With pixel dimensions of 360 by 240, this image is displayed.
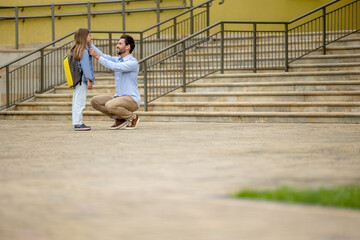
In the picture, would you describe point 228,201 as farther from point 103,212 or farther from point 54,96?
point 54,96

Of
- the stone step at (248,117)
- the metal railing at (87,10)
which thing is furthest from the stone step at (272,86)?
the metal railing at (87,10)

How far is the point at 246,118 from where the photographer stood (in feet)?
41.1

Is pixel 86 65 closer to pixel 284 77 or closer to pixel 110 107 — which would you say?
pixel 110 107

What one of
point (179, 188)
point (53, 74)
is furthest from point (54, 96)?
point (179, 188)

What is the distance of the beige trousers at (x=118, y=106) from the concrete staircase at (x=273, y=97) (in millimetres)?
2457

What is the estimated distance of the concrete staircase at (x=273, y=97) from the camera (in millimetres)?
12422

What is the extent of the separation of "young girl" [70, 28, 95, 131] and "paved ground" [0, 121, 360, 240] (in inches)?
85.2

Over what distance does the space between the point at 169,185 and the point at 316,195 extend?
3.33ft

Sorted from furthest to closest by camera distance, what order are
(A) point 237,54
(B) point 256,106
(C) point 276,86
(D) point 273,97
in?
(A) point 237,54, (C) point 276,86, (D) point 273,97, (B) point 256,106

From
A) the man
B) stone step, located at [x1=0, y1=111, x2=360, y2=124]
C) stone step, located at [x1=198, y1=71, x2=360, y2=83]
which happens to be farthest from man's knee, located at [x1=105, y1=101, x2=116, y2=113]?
stone step, located at [x1=198, y1=71, x2=360, y2=83]

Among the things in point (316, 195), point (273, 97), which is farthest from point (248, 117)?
point (316, 195)

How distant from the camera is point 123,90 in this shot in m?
10.8

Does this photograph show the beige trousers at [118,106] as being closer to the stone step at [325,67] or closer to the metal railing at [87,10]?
the stone step at [325,67]

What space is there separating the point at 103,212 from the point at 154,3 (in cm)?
1660
